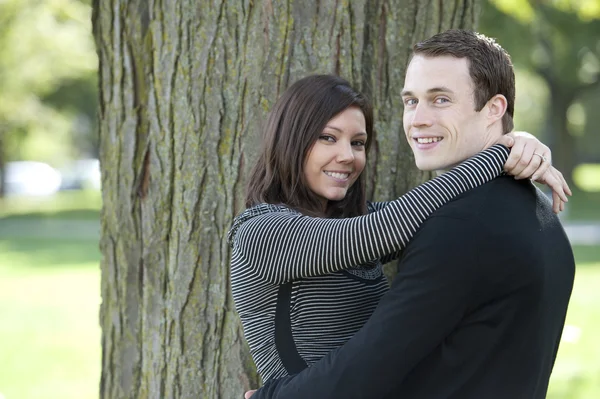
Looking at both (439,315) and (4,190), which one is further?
(4,190)

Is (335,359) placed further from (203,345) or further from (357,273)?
(203,345)

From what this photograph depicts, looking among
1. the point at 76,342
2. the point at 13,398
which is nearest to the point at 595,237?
the point at 76,342

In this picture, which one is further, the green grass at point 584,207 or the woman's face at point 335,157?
the green grass at point 584,207

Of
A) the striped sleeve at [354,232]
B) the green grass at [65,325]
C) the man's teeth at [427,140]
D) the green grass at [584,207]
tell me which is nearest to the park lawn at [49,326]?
the green grass at [65,325]

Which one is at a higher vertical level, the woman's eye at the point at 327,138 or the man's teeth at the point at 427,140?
the man's teeth at the point at 427,140

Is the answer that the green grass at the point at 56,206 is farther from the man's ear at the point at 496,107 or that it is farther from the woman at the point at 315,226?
the man's ear at the point at 496,107

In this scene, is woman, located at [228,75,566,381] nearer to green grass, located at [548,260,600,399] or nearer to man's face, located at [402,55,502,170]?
man's face, located at [402,55,502,170]

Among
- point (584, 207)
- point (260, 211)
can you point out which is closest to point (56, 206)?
point (584, 207)

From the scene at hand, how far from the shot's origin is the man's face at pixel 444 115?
2.41 meters

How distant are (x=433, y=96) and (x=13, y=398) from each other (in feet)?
18.4

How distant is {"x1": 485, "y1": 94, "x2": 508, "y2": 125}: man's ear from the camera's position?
2459 millimetres

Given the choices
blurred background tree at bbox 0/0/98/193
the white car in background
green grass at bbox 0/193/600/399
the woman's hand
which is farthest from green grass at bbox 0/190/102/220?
the woman's hand

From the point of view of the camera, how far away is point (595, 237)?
1741 cm

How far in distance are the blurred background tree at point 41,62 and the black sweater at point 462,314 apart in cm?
1856
